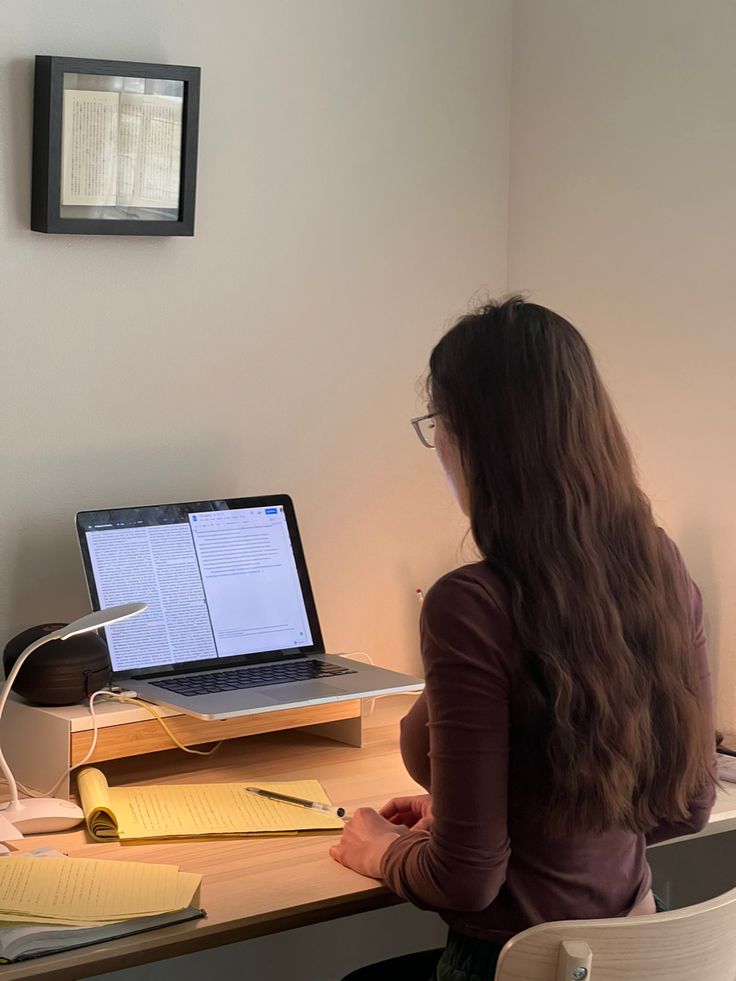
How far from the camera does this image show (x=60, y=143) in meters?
1.89

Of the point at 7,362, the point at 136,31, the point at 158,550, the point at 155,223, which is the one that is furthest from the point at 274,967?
the point at 136,31

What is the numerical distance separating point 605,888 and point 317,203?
128 cm

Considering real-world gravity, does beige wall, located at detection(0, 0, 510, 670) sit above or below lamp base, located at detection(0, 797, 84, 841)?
above

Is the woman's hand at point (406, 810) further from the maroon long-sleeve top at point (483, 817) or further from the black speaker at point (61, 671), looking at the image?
the black speaker at point (61, 671)

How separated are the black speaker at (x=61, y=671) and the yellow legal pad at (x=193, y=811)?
0.11m

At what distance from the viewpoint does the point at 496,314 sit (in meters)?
1.37

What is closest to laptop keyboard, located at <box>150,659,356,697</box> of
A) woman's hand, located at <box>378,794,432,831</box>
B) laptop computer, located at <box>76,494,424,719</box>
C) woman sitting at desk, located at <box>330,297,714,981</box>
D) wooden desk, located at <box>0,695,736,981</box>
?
laptop computer, located at <box>76,494,424,719</box>

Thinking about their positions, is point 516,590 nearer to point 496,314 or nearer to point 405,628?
point 496,314

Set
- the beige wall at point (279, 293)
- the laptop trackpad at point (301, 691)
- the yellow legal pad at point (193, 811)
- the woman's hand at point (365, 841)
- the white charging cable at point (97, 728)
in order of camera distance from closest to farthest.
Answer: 1. the woman's hand at point (365, 841)
2. the yellow legal pad at point (193, 811)
3. the white charging cable at point (97, 728)
4. the laptop trackpad at point (301, 691)
5. the beige wall at point (279, 293)

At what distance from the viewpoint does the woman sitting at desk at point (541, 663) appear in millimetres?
1270

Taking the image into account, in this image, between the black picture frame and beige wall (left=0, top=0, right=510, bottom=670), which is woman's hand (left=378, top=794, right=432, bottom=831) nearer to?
beige wall (left=0, top=0, right=510, bottom=670)

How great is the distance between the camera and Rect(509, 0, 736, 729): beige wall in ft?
6.64

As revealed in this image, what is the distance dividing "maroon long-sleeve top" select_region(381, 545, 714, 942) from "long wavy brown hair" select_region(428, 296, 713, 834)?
0.03 meters

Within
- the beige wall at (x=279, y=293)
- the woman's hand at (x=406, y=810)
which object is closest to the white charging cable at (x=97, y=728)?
the beige wall at (x=279, y=293)
